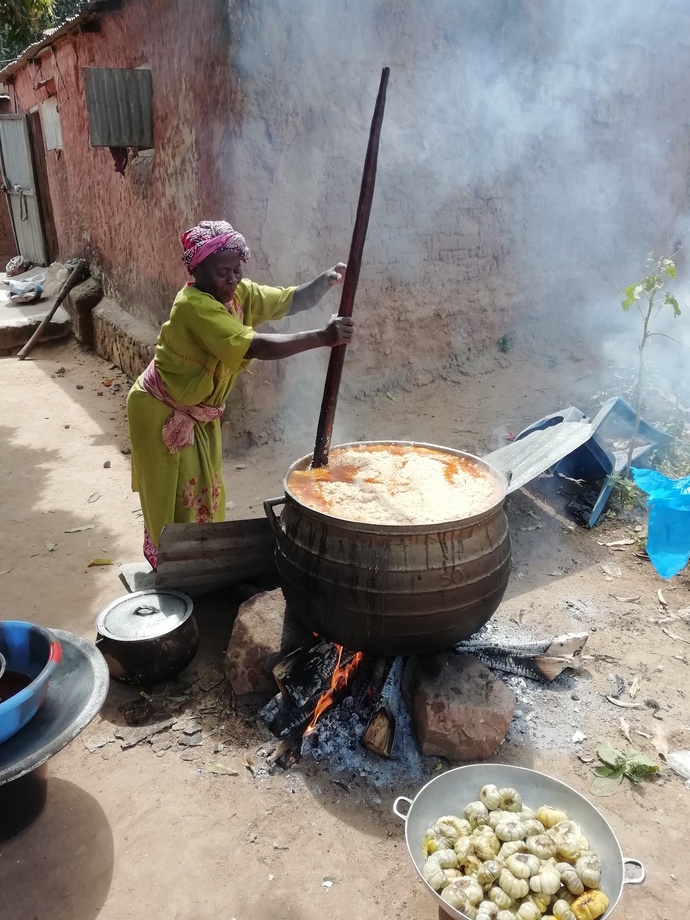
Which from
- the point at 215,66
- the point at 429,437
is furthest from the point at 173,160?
the point at 429,437

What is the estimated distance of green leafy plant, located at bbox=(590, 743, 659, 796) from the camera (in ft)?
8.59

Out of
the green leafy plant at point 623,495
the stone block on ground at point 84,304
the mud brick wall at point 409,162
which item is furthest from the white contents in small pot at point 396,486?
the stone block on ground at point 84,304

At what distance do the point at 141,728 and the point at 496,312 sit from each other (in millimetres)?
5491

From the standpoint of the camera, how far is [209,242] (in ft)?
9.09

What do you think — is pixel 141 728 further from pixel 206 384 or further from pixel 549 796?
pixel 549 796

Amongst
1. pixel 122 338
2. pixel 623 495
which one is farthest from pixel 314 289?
pixel 122 338

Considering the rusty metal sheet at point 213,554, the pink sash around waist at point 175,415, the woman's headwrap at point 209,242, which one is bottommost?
the rusty metal sheet at point 213,554

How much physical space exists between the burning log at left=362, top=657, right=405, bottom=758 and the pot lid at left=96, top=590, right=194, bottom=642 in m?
0.98

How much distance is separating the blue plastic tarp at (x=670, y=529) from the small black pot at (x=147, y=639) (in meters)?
2.72

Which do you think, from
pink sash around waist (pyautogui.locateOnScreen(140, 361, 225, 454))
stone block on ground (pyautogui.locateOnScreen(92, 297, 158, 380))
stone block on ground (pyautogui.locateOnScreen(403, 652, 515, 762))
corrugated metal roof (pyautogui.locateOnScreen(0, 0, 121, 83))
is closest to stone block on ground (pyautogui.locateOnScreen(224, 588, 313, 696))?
stone block on ground (pyautogui.locateOnScreen(403, 652, 515, 762))

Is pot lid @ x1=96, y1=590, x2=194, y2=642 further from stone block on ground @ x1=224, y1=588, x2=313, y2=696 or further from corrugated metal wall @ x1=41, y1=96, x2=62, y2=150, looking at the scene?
corrugated metal wall @ x1=41, y1=96, x2=62, y2=150

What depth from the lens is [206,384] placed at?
302 cm

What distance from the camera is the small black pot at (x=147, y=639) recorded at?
117 inches

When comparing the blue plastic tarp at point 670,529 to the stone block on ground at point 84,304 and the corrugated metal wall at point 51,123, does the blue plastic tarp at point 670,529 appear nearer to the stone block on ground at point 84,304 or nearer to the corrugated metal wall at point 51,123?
the stone block on ground at point 84,304
